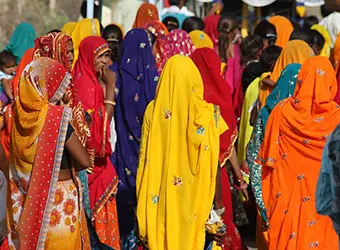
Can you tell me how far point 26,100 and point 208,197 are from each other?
A: 1.34 meters

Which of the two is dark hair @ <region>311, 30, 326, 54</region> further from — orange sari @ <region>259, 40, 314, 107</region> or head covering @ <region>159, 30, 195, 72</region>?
orange sari @ <region>259, 40, 314, 107</region>

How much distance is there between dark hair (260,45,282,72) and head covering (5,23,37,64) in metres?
2.94

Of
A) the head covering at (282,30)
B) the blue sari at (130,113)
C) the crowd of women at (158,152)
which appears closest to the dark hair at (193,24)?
the head covering at (282,30)

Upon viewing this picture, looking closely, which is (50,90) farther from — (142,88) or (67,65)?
(142,88)

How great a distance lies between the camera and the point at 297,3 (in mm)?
15711

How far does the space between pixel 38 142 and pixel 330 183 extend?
2056 mm

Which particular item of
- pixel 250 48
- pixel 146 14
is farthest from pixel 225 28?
pixel 250 48

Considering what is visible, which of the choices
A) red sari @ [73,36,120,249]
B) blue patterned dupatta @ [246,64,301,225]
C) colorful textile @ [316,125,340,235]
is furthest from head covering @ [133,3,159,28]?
colorful textile @ [316,125,340,235]

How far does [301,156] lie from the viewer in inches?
240

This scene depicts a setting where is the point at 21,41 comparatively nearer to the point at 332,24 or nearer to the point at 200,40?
the point at 200,40

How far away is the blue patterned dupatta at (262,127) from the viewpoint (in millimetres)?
6152

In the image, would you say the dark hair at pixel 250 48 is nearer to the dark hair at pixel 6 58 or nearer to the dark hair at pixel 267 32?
the dark hair at pixel 267 32

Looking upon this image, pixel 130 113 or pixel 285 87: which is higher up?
pixel 285 87

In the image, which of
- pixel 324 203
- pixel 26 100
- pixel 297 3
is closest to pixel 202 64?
pixel 26 100
